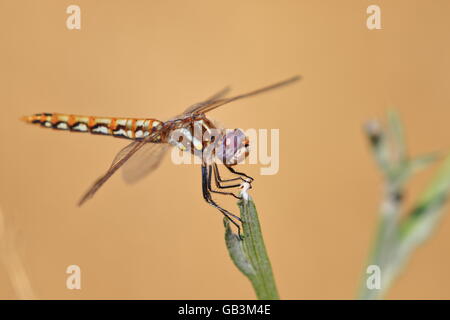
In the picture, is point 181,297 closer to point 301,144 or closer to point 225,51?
point 301,144

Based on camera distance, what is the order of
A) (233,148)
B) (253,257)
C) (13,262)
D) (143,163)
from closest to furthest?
(253,257) < (13,262) < (233,148) < (143,163)

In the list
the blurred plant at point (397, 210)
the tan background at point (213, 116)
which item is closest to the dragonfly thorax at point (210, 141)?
the blurred plant at point (397, 210)

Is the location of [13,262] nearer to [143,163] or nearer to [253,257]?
[143,163]

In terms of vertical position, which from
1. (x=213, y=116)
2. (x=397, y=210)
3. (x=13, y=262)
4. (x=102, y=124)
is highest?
(x=213, y=116)

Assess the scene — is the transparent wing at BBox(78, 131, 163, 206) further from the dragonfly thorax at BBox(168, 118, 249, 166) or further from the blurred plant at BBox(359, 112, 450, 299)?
the blurred plant at BBox(359, 112, 450, 299)

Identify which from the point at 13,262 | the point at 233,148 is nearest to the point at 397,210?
the point at 233,148

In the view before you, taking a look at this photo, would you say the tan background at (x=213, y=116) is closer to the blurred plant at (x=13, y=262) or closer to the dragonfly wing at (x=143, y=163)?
the dragonfly wing at (x=143, y=163)
